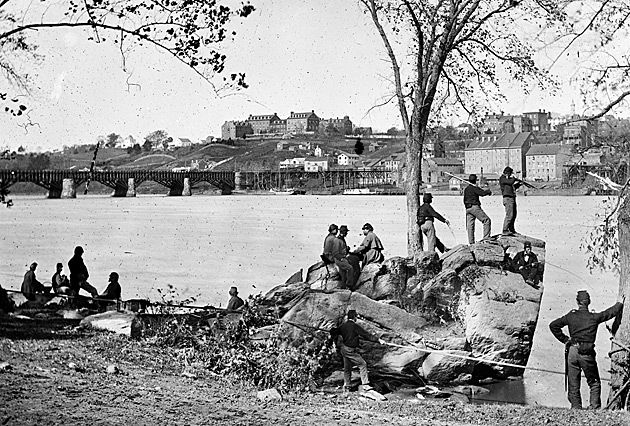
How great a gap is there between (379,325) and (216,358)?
444 cm

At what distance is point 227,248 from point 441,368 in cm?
3979

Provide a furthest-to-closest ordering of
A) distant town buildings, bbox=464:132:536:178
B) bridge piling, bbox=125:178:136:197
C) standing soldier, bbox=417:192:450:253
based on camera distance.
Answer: distant town buildings, bbox=464:132:536:178
bridge piling, bbox=125:178:136:197
standing soldier, bbox=417:192:450:253

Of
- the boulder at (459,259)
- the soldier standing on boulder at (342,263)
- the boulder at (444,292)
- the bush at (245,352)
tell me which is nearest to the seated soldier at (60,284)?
the bush at (245,352)

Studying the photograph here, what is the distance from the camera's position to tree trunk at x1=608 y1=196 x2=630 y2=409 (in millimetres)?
13550

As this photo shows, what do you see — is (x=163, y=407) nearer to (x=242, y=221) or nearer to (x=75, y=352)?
(x=75, y=352)

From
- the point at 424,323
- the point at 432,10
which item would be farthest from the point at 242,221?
the point at 424,323

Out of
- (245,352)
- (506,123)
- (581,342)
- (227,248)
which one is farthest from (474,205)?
(506,123)

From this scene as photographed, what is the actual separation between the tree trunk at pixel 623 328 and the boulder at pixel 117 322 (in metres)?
9.19

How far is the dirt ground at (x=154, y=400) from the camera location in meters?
10.4

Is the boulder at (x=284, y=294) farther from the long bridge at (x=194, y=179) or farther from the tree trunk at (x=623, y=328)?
the long bridge at (x=194, y=179)

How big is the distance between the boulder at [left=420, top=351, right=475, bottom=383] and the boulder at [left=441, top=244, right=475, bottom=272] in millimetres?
3335

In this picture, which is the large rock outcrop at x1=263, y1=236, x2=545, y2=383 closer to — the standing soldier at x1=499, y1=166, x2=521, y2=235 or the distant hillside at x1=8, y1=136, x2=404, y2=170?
the standing soldier at x1=499, y1=166, x2=521, y2=235

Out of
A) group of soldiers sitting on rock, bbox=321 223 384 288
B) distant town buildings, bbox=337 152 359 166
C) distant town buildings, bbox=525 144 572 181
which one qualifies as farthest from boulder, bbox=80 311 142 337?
distant town buildings, bbox=337 152 359 166

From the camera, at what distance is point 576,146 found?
50.4ft
